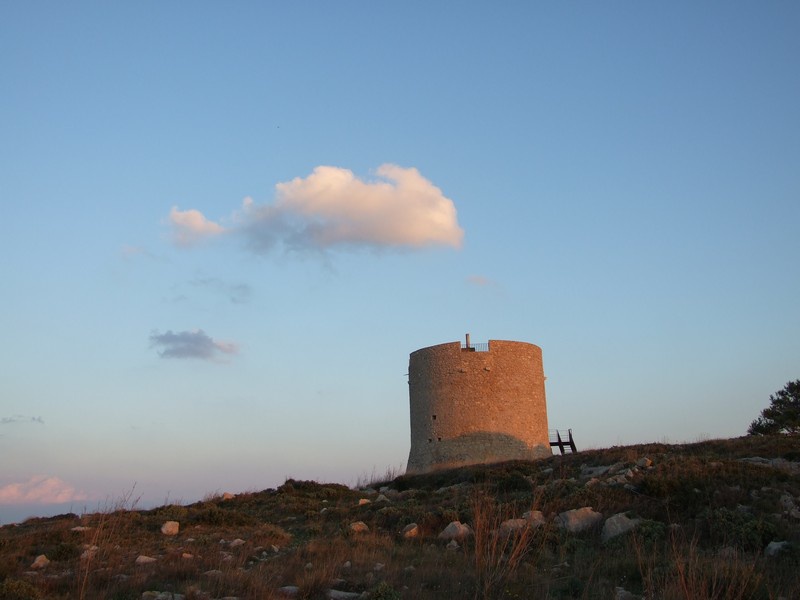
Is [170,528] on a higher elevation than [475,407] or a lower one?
lower

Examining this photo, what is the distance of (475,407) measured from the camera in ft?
81.6

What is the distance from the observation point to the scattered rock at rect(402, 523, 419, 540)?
10.2 metres

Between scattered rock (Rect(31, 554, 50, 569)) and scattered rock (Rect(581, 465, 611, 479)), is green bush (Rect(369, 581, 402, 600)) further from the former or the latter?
scattered rock (Rect(581, 465, 611, 479))

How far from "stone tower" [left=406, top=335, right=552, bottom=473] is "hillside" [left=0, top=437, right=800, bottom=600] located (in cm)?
935

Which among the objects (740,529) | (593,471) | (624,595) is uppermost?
(593,471)

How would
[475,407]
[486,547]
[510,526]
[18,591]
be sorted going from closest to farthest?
[18,591], [486,547], [510,526], [475,407]

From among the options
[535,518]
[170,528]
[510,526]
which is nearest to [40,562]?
[170,528]

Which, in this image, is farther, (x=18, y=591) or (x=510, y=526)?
(x=510, y=526)

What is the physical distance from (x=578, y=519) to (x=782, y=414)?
2113 centimetres

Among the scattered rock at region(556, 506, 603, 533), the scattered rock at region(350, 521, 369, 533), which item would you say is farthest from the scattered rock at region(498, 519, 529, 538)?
the scattered rock at region(350, 521, 369, 533)

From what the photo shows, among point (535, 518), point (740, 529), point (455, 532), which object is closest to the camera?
point (740, 529)

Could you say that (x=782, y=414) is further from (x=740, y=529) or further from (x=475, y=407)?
(x=740, y=529)

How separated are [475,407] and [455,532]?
1516cm

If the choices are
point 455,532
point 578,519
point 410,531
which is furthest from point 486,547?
point 410,531
